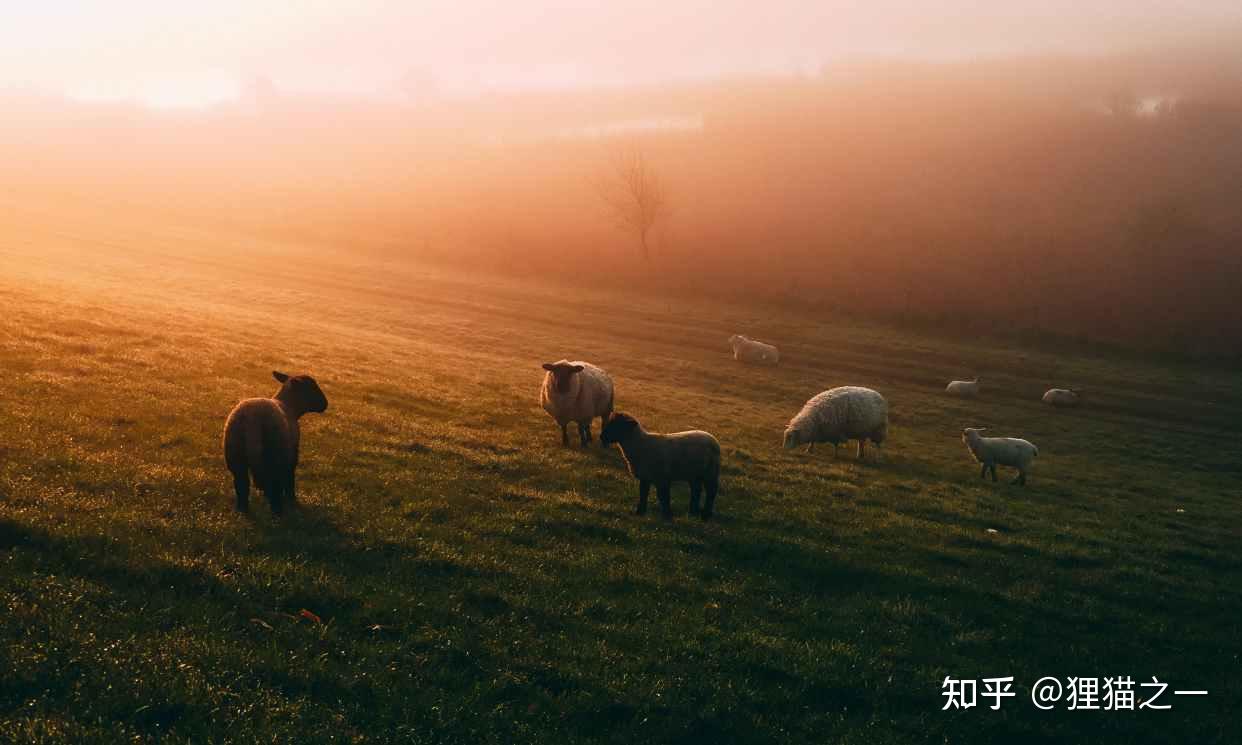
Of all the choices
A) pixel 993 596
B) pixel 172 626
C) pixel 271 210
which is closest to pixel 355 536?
pixel 172 626

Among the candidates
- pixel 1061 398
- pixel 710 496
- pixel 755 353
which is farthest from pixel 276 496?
pixel 1061 398

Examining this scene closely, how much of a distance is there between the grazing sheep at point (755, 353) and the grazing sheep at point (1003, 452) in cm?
1782

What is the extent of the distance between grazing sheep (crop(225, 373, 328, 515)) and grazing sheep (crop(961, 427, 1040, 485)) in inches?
773

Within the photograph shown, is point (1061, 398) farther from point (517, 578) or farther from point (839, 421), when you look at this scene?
point (517, 578)

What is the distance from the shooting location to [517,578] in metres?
10.1

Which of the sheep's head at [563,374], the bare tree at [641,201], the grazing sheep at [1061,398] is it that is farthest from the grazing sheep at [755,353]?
the bare tree at [641,201]

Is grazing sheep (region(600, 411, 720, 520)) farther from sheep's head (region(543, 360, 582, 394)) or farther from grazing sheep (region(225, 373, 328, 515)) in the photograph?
grazing sheep (region(225, 373, 328, 515))

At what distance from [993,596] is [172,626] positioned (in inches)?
465

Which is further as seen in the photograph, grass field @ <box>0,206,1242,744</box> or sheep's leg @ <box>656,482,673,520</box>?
sheep's leg @ <box>656,482,673,520</box>

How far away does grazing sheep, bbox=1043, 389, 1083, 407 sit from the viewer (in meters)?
35.2

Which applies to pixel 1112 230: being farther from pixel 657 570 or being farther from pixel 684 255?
pixel 657 570

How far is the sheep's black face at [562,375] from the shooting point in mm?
17422

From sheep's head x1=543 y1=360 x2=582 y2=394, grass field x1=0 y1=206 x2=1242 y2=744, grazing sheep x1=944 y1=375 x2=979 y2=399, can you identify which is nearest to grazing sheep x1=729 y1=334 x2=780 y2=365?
grazing sheep x1=944 y1=375 x2=979 y2=399

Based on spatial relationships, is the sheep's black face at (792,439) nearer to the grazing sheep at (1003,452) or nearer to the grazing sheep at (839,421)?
Answer: the grazing sheep at (839,421)
